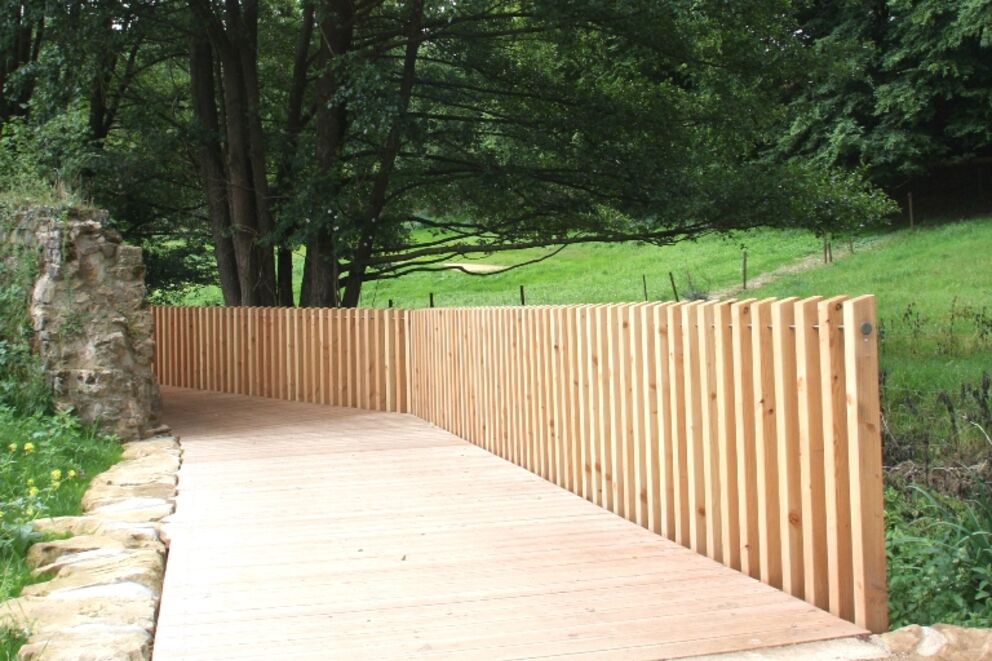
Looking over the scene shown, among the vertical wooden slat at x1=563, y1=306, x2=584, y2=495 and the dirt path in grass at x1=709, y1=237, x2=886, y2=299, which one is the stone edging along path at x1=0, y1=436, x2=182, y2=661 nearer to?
the vertical wooden slat at x1=563, y1=306, x2=584, y2=495

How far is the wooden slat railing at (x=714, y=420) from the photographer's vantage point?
13.6 feet

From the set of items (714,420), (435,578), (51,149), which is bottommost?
(435,578)

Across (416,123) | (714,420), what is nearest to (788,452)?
(714,420)

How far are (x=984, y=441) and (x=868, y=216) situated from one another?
8.41m

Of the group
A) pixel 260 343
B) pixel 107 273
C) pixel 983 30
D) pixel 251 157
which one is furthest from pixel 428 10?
pixel 983 30

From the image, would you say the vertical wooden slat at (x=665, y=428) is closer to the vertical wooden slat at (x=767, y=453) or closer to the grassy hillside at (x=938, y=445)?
the vertical wooden slat at (x=767, y=453)

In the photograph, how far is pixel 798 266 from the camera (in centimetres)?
3195

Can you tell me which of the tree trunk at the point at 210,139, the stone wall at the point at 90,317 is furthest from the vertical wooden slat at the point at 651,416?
the tree trunk at the point at 210,139

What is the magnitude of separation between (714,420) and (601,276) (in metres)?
31.6

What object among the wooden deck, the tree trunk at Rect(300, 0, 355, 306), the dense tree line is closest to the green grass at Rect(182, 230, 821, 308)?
the dense tree line

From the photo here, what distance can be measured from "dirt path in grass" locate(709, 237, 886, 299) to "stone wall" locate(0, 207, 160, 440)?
1957 cm

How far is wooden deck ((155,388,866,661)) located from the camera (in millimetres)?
4012

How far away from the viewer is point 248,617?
4.41m

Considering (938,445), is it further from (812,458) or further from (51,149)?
(51,149)
